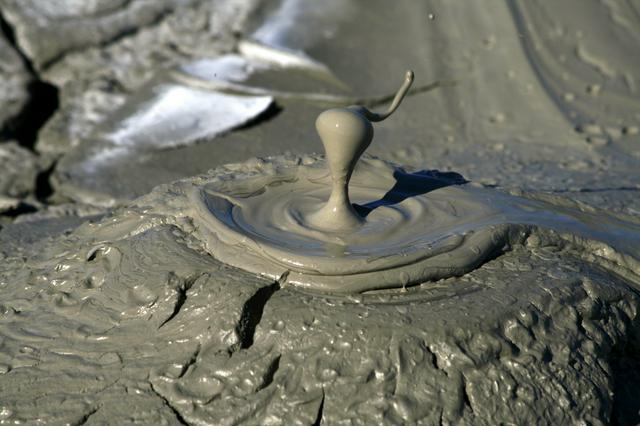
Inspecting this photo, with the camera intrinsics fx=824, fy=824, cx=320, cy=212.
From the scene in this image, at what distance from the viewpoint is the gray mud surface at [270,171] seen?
1.83m

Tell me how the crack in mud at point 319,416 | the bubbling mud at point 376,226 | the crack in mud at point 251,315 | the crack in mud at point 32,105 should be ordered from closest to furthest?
the crack in mud at point 319,416
the crack in mud at point 251,315
the bubbling mud at point 376,226
the crack in mud at point 32,105

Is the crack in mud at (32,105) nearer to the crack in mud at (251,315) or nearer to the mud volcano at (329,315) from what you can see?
the mud volcano at (329,315)

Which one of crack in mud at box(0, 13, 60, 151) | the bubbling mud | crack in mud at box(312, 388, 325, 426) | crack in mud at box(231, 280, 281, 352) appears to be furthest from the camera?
crack in mud at box(0, 13, 60, 151)

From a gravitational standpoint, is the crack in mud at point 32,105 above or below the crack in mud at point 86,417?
below

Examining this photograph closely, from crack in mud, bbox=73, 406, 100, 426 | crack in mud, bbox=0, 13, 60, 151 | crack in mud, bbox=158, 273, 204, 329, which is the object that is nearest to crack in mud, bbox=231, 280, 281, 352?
crack in mud, bbox=158, 273, 204, 329

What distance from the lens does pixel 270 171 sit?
8.29ft

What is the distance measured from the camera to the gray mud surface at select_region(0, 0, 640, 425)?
183cm

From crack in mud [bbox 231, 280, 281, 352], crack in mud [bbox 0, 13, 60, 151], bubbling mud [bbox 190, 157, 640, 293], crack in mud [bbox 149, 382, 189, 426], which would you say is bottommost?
crack in mud [bbox 0, 13, 60, 151]

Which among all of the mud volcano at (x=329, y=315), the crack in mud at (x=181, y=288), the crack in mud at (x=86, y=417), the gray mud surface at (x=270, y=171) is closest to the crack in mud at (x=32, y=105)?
the gray mud surface at (x=270, y=171)

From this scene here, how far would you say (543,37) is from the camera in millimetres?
4512

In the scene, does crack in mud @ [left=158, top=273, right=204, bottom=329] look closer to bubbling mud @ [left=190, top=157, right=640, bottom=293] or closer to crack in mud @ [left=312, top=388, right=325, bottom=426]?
bubbling mud @ [left=190, top=157, right=640, bottom=293]

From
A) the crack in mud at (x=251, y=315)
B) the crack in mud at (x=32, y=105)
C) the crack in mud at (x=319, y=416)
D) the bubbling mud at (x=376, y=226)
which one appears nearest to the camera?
the crack in mud at (x=319, y=416)

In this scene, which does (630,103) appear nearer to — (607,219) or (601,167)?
(601,167)

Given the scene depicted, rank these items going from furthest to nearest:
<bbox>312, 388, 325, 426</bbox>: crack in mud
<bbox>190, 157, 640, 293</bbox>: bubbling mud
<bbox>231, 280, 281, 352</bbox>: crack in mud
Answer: <bbox>190, 157, 640, 293</bbox>: bubbling mud, <bbox>231, 280, 281, 352</bbox>: crack in mud, <bbox>312, 388, 325, 426</bbox>: crack in mud
